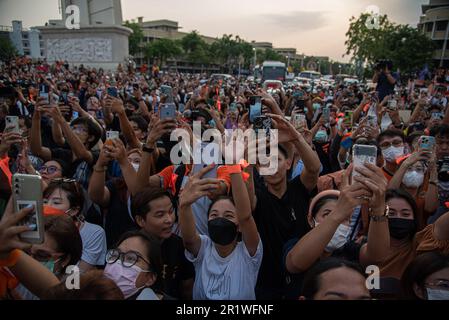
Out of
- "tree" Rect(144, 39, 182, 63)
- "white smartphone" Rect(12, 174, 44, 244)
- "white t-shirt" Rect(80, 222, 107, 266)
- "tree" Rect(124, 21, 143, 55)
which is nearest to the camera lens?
"white smartphone" Rect(12, 174, 44, 244)

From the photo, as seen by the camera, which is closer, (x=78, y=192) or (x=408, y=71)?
(x=78, y=192)

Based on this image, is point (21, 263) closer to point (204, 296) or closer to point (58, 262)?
point (58, 262)

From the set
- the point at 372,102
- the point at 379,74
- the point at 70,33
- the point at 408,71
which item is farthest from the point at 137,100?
the point at 408,71

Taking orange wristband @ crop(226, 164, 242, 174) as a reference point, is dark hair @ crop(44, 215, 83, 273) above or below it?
below

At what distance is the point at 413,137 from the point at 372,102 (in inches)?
68.9

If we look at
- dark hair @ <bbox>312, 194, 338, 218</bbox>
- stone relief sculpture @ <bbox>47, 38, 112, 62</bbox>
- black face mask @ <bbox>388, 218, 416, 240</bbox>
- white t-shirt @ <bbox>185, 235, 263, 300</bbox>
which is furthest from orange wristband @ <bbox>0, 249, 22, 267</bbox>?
stone relief sculpture @ <bbox>47, 38, 112, 62</bbox>

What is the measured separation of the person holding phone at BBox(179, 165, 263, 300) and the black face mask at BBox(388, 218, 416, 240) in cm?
94

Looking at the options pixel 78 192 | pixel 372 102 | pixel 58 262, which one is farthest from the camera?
pixel 372 102

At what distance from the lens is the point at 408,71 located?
1289 inches

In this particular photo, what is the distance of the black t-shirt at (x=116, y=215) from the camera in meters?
3.21

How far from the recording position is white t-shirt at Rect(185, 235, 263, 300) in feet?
7.38

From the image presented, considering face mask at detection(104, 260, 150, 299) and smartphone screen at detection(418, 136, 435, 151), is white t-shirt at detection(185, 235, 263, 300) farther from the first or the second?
smartphone screen at detection(418, 136, 435, 151)
